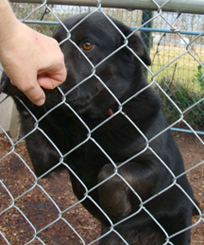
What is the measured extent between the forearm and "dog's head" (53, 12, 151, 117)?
83 centimetres

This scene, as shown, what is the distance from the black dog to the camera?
1914 millimetres

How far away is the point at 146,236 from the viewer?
2.51m

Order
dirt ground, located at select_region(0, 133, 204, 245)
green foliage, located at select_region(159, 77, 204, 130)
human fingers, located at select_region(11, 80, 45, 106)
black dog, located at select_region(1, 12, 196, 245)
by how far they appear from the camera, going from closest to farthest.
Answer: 1. human fingers, located at select_region(11, 80, 45, 106)
2. black dog, located at select_region(1, 12, 196, 245)
3. dirt ground, located at select_region(0, 133, 204, 245)
4. green foliage, located at select_region(159, 77, 204, 130)

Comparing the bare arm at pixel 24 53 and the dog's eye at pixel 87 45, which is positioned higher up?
the bare arm at pixel 24 53

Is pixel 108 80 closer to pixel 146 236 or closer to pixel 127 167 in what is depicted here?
pixel 127 167

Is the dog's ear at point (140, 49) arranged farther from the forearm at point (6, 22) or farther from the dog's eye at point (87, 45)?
the forearm at point (6, 22)

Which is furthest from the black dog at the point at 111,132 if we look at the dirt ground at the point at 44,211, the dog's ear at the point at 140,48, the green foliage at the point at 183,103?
the green foliage at the point at 183,103

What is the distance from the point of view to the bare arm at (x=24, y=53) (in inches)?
39.0

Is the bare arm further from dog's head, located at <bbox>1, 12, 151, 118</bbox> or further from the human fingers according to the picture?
dog's head, located at <bbox>1, 12, 151, 118</bbox>

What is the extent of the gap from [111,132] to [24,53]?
1205 mm

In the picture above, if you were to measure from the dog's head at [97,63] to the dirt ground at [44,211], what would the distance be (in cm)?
76

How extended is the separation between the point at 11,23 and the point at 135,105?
1.34 m

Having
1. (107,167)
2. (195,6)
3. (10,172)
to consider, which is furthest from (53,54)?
(10,172)

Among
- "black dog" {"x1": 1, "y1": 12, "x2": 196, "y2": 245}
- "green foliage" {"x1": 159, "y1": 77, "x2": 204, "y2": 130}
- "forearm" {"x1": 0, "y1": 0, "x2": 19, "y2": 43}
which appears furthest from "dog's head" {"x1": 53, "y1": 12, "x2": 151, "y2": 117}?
"green foliage" {"x1": 159, "y1": 77, "x2": 204, "y2": 130}
